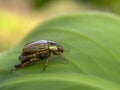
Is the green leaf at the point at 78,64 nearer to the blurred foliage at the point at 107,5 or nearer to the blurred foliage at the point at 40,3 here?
the blurred foliage at the point at 107,5

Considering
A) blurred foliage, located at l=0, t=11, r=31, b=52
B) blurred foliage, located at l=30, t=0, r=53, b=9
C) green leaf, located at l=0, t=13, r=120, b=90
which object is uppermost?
blurred foliage, located at l=0, t=11, r=31, b=52

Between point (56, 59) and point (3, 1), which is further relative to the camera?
point (3, 1)

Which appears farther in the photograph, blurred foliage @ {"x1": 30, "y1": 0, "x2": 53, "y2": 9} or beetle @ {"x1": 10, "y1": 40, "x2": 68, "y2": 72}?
blurred foliage @ {"x1": 30, "y1": 0, "x2": 53, "y2": 9}

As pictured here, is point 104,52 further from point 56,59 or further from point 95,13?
point 95,13

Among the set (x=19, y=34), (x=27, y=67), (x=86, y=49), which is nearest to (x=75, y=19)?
(x=86, y=49)

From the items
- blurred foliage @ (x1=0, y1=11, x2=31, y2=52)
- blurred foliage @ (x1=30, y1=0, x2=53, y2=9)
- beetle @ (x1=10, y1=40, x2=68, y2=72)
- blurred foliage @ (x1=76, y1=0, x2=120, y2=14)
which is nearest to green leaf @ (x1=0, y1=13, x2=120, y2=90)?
beetle @ (x1=10, y1=40, x2=68, y2=72)

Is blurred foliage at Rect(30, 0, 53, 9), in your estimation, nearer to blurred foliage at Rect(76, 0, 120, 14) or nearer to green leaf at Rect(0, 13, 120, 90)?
blurred foliage at Rect(76, 0, 120, 14)
